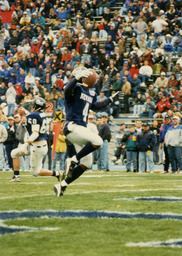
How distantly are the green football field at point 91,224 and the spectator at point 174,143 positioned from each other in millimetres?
7466

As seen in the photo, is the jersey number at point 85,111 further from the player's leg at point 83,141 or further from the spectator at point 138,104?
the spectator at point 138,104

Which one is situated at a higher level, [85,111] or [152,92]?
[85,111]

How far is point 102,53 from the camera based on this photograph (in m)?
23.4

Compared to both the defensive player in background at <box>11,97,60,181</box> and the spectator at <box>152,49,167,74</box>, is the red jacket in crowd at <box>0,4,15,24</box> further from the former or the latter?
the defensive player in background at <box>11,97,60,181</box>

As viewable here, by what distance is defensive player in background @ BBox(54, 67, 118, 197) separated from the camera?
7.59 meters

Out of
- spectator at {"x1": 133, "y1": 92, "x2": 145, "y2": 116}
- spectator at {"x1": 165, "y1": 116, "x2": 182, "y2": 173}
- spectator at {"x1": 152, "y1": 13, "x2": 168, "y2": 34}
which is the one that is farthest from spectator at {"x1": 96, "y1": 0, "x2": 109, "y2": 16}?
spectator at {"x1": 165, "y1": 116, "x2": 182, "y2": 173}

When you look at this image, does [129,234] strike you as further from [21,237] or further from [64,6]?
[64,6]

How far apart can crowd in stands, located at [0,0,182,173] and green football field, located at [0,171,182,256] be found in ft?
35.7

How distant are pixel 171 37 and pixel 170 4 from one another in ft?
7.78

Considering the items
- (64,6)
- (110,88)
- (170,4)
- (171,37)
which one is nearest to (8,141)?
(110,88)

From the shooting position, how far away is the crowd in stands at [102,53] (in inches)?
838

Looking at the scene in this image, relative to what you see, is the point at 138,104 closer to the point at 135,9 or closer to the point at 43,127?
the point at 135,9

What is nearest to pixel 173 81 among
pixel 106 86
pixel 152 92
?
pixel 152 92

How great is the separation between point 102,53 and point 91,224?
59.9 ft
